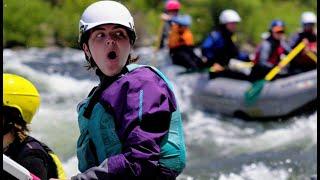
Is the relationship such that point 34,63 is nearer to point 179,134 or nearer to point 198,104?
point 198,104

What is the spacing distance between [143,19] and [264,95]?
1652 cm

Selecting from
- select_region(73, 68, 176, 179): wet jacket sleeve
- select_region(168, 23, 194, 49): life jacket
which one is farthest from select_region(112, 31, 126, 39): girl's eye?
select_region(168, 23, 194, 49): life jacket

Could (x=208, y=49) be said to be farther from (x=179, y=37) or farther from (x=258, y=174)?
(x=258, y=174)

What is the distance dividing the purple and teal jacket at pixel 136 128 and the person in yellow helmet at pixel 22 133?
1.04 ft

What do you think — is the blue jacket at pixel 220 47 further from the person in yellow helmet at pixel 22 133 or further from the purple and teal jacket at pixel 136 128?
the purple and teal jacket at pixel 136 128

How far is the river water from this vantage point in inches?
246

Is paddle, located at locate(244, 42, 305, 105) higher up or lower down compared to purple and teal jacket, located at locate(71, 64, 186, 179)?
lower down

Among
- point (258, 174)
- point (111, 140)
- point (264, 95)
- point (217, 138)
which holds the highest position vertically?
point (111, 140)

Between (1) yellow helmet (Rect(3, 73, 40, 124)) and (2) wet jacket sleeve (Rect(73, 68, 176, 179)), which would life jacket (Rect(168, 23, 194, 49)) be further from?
(2) wet jacket sleeve (Rect(73, 68, 176, 179))

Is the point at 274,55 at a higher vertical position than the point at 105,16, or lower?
lower

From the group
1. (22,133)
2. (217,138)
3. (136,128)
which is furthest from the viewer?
(217,138)

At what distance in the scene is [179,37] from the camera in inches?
397

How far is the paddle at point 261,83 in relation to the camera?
869 cm

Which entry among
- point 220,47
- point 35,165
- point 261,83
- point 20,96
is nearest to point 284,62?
point 261,83
